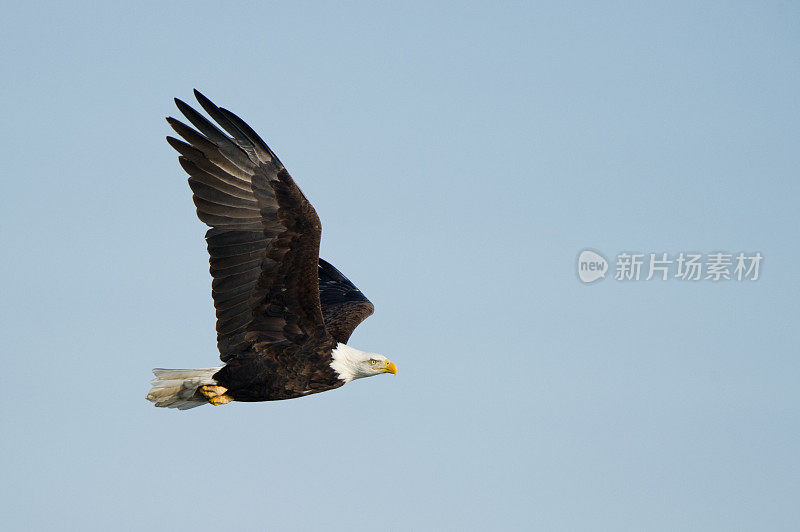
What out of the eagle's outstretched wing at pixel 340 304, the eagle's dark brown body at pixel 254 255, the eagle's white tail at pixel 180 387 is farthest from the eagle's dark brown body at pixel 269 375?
the eagle's outstretched wing at pixel 340 304

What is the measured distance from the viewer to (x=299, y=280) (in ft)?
38.6

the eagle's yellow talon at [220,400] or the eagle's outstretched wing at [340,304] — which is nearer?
the eagle's yellow talon at [220,400]

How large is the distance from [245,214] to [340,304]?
3341mm

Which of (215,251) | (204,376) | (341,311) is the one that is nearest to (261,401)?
(204,376)

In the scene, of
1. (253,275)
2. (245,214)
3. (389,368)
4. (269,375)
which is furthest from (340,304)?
(245,214)

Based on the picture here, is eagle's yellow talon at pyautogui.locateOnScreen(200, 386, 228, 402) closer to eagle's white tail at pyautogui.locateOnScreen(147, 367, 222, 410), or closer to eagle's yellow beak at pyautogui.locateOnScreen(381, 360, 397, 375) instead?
eagle's white tail at pyautogui.locateOnScreen(147, 367, 222, 410)

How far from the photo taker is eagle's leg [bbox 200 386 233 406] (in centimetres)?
1188

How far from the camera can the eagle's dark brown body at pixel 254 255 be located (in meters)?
11.6

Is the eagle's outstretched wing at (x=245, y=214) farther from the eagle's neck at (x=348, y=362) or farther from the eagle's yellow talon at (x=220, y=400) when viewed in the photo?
the eagle's yellow talon at (x=220, y=400)

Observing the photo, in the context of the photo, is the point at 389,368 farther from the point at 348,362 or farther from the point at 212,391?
the point at 212,391

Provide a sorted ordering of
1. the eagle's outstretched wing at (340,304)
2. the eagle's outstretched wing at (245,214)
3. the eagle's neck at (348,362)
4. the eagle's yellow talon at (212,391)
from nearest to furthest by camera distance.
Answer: the eagle's outstretched wing at (245,214), the eagle's yellow talon at (212,391), the eagle's neck at (348,362), the eagle's outstretched wing at (340,304)

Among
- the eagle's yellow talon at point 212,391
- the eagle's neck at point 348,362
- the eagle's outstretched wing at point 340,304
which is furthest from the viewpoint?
the eagle's outstretched wing at point 340,304

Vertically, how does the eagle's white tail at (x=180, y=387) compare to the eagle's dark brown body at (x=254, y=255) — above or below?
below

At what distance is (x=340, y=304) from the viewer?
580 inches
